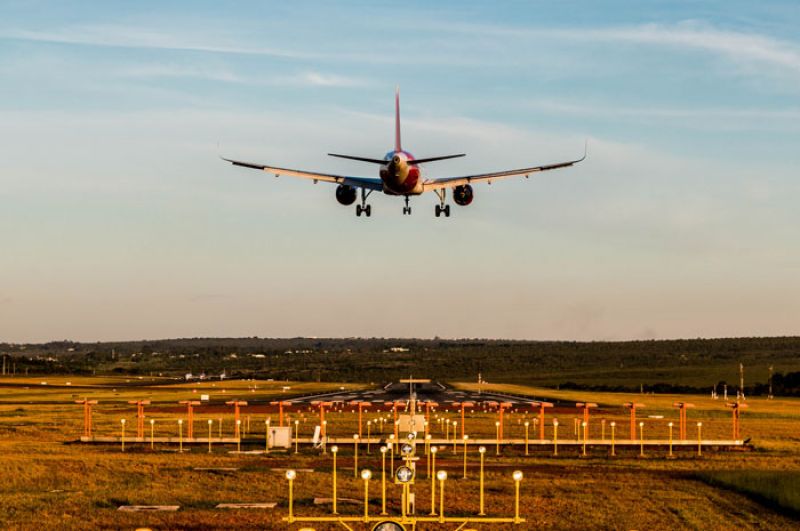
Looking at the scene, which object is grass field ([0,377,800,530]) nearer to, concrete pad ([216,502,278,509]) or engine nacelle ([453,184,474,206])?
concrete pad ([216,502,278,509])

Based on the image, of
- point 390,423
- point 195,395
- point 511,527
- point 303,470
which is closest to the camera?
point 511,527

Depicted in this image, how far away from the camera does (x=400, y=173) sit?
67312 millimetres

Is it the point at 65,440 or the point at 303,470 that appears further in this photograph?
the point at 65,440

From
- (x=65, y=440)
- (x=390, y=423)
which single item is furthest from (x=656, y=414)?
(x=65, y=440)

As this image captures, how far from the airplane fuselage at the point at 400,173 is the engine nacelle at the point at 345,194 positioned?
5365mm

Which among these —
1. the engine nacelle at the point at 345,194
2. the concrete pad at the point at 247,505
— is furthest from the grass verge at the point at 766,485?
the engine nacelle at the point at 345,194

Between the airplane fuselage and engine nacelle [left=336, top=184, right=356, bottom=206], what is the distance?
5365 millimetres

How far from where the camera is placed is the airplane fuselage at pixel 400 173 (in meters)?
67.1

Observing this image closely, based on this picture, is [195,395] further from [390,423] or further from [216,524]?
[216,524]

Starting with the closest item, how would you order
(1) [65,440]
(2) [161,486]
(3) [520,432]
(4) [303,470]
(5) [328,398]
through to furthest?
(2) [161,486]
(4) [303,470]
(1) [65,440]
(3) [520,432]
(5) [328,398]

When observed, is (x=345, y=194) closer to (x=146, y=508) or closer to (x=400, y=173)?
(x=400, y=173)

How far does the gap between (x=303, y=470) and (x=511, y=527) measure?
24124 millimetres

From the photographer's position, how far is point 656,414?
462 feet

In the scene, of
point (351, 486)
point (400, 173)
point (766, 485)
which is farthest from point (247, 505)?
point (766, 485)
